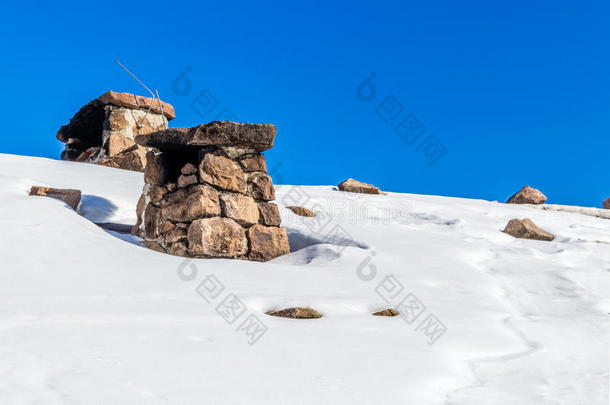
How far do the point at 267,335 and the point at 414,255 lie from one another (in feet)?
10.4

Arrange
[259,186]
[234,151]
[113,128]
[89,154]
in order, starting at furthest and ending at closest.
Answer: [89,154] → [113,128] → [259,186] → [234,151]

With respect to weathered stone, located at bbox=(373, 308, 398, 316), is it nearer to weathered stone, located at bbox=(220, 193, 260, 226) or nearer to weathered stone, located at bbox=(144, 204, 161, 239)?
weathered stone, located at bbox=(220, 193, 260, 226)

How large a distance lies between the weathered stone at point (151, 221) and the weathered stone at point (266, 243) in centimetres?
120

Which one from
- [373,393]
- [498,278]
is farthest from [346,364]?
[498,278]

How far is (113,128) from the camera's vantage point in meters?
11.4

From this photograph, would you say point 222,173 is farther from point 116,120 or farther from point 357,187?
point 116,120

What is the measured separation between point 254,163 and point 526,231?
14.4ft

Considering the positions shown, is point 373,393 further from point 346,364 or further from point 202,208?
point 202,208

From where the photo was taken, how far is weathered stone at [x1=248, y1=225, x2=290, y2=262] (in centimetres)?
529

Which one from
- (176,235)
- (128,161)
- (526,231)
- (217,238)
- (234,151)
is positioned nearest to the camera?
(217,238)

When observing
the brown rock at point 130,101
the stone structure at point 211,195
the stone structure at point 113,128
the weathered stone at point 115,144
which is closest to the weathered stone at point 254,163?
the stone structure at point 211,195

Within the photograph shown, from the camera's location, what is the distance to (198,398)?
1.62 meters

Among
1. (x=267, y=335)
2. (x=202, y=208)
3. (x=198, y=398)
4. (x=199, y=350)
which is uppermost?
(x=202, y=208)

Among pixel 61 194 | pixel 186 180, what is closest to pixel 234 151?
pixel 186 180
